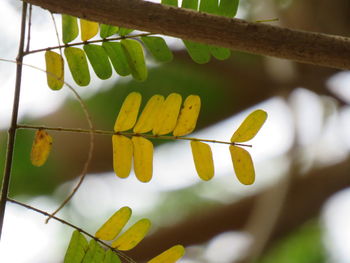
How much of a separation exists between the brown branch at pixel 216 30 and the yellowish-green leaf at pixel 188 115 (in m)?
0.07

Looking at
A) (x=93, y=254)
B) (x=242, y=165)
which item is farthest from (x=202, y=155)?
(x=93, y=254)

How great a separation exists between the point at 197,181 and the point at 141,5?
1.75m

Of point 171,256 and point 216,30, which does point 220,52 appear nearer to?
point 216,30

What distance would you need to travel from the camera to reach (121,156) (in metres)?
0.62

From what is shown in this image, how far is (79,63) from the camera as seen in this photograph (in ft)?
2.23

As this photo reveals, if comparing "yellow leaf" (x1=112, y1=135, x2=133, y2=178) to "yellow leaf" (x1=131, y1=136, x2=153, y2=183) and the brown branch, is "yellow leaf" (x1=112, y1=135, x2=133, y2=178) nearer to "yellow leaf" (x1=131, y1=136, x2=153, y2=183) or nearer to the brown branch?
"yellow leaf" (x1=131, y1=136, x2=153, y2=183)

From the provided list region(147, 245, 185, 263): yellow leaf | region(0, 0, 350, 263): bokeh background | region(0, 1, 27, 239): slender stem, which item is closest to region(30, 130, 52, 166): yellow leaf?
region(0, 1, 27, 239): slender stem

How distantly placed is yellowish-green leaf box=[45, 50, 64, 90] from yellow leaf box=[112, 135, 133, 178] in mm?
95

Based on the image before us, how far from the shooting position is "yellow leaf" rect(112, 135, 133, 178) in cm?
61

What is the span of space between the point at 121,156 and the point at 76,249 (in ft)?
0.33

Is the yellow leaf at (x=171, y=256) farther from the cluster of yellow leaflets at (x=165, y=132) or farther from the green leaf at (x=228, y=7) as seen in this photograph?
the green leaf at (x=228, y=7)

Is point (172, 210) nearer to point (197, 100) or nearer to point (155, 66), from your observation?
point (155, 66)

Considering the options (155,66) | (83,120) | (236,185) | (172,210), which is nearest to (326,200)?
(236,185)

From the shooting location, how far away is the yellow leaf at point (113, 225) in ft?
2.02
